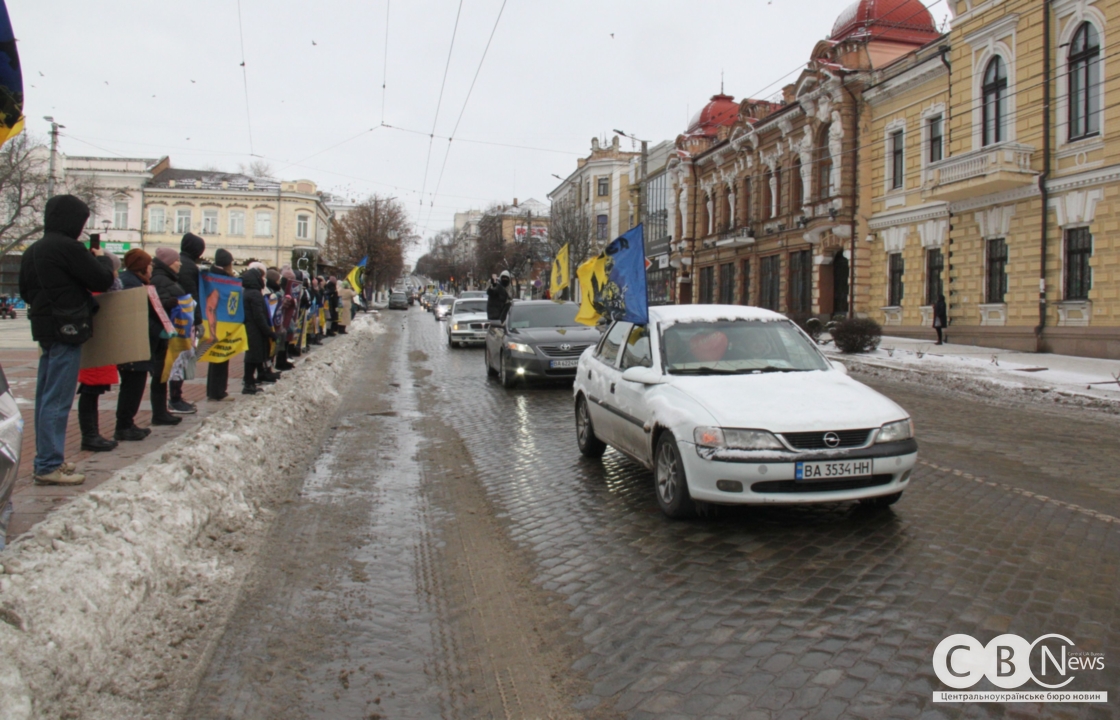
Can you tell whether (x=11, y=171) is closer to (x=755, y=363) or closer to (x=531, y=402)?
(x=531, y=402)

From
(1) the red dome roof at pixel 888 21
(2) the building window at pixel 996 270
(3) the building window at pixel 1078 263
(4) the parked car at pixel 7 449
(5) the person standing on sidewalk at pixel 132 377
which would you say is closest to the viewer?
(4) the parked car at pixel 7 449

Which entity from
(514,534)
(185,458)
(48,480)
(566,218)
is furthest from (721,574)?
(566,218)

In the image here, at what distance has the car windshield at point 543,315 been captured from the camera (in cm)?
1505

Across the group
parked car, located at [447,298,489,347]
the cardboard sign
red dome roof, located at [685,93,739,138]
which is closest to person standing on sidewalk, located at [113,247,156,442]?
the cardboard sign

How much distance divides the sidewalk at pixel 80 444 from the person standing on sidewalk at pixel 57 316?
200 millimetres

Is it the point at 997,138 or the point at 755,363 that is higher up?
the point at 997,138

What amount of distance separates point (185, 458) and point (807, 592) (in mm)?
4283

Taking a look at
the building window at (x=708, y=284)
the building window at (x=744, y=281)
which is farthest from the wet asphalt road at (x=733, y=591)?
the building window at (x=708, y=284)

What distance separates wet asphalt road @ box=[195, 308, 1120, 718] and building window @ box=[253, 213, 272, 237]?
243 feet

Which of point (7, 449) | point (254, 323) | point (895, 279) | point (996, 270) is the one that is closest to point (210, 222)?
point (895, 279)

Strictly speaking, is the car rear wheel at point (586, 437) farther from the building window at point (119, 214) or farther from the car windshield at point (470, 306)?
the building window at point (119, 214)

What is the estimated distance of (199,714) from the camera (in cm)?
322

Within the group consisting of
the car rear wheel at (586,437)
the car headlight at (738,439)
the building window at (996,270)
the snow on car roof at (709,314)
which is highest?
the building window at (996,270)

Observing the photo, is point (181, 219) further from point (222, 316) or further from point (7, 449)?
point (7, 449)
